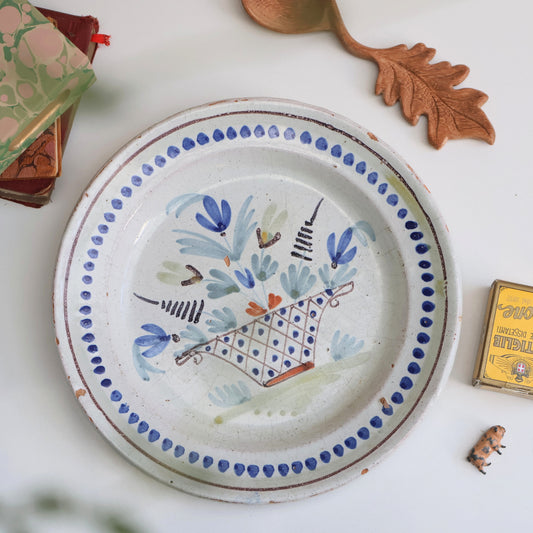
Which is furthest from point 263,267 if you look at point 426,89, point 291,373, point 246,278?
point 426,89

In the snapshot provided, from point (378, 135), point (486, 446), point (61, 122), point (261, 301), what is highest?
point (378, 135)

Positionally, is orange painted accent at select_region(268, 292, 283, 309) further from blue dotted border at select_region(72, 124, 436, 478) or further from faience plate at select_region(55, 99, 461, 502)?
blue dotted border at select_region(72, 124, 436, 478)

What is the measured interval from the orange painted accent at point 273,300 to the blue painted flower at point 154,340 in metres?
0.14

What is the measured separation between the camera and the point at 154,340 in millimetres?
693

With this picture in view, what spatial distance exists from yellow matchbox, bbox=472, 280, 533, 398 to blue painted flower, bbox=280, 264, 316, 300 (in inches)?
9.6

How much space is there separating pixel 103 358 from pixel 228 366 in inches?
6.4

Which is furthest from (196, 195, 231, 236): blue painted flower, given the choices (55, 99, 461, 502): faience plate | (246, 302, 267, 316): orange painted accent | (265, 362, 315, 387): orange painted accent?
(265, 362, 315, 387): orange painted accent

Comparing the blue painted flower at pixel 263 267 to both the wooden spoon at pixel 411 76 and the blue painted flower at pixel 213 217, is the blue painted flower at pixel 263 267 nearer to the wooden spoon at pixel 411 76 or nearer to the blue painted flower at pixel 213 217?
the blue painted flower at pixel 213 217

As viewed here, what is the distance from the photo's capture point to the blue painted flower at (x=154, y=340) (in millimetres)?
693

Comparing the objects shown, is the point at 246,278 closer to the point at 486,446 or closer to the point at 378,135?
the point at 378,135

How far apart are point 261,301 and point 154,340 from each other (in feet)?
0.50

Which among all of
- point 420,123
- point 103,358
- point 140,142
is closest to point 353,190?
point 420,123

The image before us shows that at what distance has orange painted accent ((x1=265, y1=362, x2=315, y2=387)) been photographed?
0.70 meters

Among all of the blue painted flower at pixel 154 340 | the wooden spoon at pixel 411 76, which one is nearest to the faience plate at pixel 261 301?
the blue painted flower at pixel 154 340
